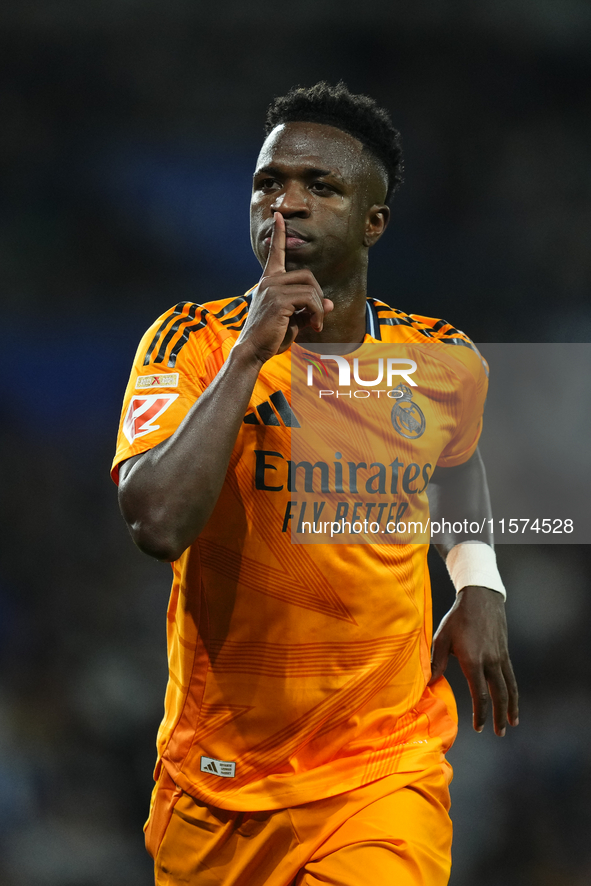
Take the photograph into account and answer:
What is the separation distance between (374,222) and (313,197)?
309 mm

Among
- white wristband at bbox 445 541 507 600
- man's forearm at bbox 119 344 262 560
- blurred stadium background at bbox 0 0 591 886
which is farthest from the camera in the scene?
blurred stadium background at bbox 0 0 591 886

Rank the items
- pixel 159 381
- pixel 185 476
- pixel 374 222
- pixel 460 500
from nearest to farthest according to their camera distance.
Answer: pixel 185 476
pixel 159 381
pixel 374 222
pixel 460 500

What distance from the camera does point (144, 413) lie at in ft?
5.94

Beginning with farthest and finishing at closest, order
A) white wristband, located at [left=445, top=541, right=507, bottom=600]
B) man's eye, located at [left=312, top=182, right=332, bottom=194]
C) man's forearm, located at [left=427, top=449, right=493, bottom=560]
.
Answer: man's forearm, located at [left=427, top=449, right=493, bottom=560] → white wristband, located at [left=445, top=541, right=507, bottom=600] → man's eye, located at [left=312, top=182, right=332, bottom=194]

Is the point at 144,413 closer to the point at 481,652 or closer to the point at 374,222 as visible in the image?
the point at 374,222

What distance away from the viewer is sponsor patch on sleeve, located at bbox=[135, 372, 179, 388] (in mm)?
1865

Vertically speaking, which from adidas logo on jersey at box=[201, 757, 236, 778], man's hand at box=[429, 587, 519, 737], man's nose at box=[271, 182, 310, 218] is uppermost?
man's nose at box=[271, 182, 310, 218]

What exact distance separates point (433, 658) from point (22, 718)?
2185mm

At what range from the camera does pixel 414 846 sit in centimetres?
183

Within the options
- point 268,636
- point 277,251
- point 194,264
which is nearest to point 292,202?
point 277,251

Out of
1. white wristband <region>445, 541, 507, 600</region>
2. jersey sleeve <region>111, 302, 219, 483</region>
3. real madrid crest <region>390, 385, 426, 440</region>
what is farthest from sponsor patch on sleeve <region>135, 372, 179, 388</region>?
white wristband <region>445, 541, 507, 600</region>

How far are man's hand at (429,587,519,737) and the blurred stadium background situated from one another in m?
1.53

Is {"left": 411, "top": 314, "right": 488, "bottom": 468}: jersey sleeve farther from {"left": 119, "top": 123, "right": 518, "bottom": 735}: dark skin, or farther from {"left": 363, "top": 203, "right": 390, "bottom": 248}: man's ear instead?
{"left": 363, "top": 203, "right": 390, "bottom": 248}: man's ear

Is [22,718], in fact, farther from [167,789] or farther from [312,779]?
[312,779]
